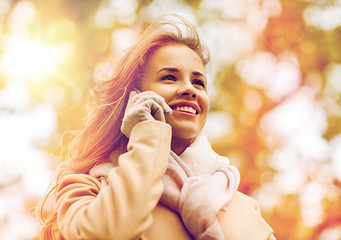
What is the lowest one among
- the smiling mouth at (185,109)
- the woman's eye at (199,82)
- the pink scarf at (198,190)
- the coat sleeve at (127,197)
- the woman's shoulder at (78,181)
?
the woman's shoulder at (78,181)

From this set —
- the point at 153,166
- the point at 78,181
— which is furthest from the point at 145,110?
the point at 78,181

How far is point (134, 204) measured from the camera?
3.89ft

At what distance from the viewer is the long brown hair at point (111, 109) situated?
1735 millimetres

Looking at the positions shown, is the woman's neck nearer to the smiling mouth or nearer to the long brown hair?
the smiling mouth

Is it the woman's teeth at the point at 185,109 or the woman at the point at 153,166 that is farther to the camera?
the woman's teeth at the point at 185,109

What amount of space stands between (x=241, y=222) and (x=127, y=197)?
69 cm

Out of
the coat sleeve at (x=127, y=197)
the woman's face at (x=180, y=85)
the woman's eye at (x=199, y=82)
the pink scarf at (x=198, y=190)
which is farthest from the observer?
the woman's eye at (x=199, y=82)

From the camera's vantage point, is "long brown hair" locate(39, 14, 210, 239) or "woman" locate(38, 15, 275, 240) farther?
"long brown hair" locate(39, 14, 210, 239)

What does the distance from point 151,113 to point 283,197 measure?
5812mm

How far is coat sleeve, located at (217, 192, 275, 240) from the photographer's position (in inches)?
58.6

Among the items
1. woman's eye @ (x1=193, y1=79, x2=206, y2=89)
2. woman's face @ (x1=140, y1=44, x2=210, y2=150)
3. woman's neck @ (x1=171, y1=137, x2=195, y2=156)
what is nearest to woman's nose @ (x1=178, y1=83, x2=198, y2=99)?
woman's face @ (x1=140, y1=44, x2=210, y2=150)

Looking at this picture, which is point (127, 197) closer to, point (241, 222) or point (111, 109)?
point (241, 222)

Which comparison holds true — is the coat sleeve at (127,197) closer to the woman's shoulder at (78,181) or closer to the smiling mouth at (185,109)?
the woman's shoulder at (78,181)

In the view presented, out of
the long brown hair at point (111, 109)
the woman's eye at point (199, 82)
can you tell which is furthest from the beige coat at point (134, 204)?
the woman's eye at point (199, 82)
